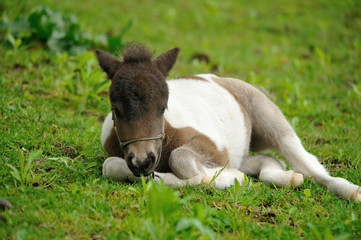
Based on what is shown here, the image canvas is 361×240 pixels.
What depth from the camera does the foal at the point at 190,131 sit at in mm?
3551

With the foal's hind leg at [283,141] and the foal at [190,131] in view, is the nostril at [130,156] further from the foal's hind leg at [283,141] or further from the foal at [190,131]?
the foal's hind leg at [283,141]

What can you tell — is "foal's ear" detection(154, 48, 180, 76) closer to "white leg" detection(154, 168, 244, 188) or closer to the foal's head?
the foal's head

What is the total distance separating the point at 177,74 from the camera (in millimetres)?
7848

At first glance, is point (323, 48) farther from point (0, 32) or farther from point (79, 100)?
point (0, 32)

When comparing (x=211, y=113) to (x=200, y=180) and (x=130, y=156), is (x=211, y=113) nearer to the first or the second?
(x=200, y=180)

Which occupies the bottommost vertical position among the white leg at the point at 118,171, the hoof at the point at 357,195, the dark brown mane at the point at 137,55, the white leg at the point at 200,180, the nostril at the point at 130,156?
the hoof at the point at 357,195

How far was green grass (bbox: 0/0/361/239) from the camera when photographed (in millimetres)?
3080

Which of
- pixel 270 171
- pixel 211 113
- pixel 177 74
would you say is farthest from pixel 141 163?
pixel 177 74

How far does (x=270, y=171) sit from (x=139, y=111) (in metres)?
1.82

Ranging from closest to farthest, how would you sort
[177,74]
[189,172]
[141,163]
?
[141,163], [189,172], [177,74]

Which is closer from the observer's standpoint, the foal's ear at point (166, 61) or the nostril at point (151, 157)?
the nostril at point (151, 157)

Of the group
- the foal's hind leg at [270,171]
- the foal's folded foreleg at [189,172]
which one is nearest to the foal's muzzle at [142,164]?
the foal's folded foreleg at [189,172]

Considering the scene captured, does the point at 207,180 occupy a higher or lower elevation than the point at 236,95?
lower

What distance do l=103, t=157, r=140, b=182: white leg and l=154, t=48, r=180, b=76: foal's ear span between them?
3.34ft
